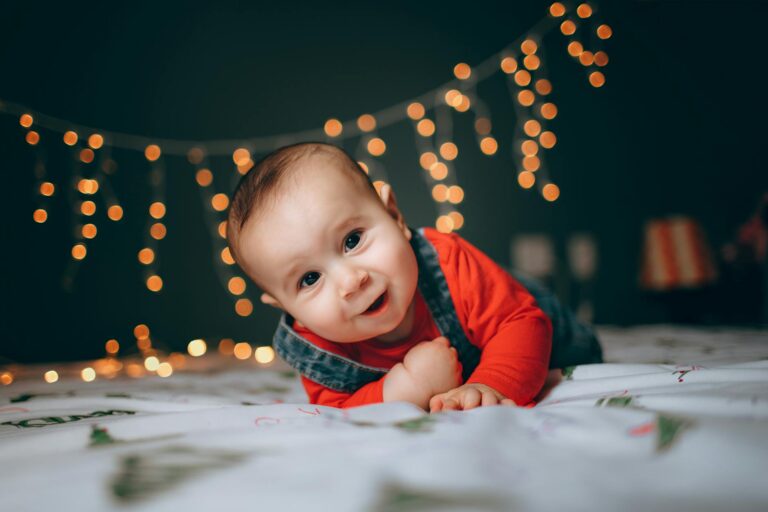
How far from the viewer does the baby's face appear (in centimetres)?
78

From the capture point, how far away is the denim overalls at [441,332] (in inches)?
36.5

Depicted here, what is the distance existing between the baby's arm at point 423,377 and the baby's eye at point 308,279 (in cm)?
18

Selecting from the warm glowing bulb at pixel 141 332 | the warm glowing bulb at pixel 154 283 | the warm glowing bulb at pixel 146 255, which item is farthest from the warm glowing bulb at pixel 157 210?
the warm glowing bulb at pixel 141 332

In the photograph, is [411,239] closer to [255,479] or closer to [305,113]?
[255,479]

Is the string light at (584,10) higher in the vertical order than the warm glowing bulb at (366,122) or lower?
higher

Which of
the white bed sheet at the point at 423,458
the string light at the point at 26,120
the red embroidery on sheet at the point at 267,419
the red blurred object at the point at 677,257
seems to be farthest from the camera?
the red blurred object at the point at 677,257

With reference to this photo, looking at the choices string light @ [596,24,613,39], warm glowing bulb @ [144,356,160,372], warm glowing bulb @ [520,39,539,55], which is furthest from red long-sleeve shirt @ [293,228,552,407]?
string light @ [596,24,613,39]

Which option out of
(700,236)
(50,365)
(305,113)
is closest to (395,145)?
(305,113)

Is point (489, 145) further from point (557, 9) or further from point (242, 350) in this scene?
point (242, 350)

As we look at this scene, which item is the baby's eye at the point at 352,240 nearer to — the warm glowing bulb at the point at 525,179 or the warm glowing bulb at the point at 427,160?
the warm glowing bulb at the point at 427,160

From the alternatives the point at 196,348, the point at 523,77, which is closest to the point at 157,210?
the point at 196,348

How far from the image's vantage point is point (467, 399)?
69cm

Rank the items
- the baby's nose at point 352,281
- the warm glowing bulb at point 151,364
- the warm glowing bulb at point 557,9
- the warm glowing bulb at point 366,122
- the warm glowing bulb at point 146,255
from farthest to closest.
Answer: the warm glowing bulb at point 366,122
the warm glowing bulb at point 557,9
the warm glowing bulb at point 146,255
the warm glowing bulb at point 151,364
the baby's nose at point 352,281

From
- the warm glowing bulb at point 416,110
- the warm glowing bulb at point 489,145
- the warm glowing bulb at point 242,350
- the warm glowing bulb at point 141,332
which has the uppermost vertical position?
the warm glowing bulb at point 416,110
